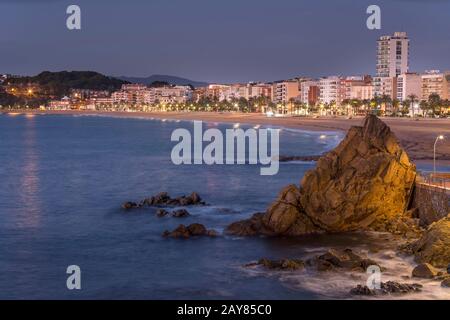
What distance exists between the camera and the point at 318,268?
19875 mm

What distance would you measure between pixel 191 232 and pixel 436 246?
904 centimetres

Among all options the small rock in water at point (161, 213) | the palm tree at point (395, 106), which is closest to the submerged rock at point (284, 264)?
the small rock in water at point (161, 213)

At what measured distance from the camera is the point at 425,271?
18719 mm

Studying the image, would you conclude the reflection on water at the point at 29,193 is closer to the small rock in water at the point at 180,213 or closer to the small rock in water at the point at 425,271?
the small rock in water at the point at 180,213

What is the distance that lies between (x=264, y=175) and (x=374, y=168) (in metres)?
19.9

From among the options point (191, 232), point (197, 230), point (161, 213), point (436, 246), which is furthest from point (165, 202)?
point (436, 246)

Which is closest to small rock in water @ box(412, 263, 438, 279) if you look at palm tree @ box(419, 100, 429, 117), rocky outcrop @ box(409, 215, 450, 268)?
rocky outcrop @ box(409, 215, 450, 268)

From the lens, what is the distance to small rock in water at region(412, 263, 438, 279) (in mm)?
18594

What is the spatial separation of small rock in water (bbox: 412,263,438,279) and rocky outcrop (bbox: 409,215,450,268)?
2.35ft

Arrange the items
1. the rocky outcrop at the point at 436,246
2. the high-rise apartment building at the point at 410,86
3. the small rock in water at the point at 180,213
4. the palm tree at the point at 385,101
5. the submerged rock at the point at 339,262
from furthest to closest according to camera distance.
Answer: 1. the high-rise apartment building at the point at 410,86
2. the palm tree at the point at 385,101
3. the small rock in water at the point at 180,213
4. the submerged rock at the point at 339,262
5. the rocky outcrop at the point at 436,246

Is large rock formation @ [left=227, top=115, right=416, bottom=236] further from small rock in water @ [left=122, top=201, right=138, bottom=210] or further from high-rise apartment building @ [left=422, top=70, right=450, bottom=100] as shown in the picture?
high-rise apartment building @ [left=422, top=70, right=450, bottom=100]

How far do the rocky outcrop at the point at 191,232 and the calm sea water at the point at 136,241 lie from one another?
0.44m

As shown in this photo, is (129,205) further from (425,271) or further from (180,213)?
(425,271)

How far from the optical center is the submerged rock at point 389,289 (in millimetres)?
17625
